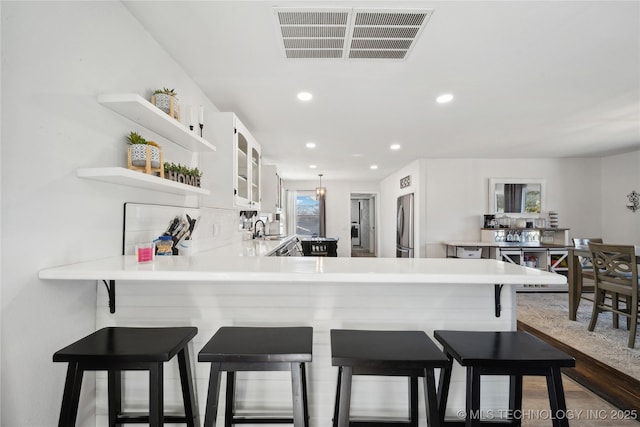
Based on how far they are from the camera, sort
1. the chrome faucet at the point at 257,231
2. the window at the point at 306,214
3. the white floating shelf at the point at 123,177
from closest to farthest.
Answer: the white floating shelf at the point at 123,177 → the chrome faucet at the point at 257,231 → the window at the point at 306,214

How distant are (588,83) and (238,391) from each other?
3.43 m

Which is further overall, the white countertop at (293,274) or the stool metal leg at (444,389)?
the stool metal leg at (444,389)

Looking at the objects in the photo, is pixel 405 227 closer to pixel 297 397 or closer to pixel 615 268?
→ pixel 615 268

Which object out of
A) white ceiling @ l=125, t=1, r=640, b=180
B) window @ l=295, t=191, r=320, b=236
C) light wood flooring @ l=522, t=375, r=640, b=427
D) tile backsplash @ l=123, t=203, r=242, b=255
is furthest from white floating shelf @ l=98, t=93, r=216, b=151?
window @ l=295, t=191, r=320, b=236

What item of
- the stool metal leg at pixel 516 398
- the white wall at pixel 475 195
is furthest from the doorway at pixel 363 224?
the stool metal leg at pixel 516 398

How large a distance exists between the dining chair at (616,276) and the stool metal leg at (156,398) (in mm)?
3704

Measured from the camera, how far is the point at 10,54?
1.04 metres

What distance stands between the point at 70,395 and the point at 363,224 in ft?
35.7

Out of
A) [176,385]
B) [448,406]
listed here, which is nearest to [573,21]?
[448,406]

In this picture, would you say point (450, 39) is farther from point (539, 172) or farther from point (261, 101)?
point (539, 172)

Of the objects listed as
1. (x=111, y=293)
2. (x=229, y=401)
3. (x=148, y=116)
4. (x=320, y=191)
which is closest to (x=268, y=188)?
(x=320, y=191)

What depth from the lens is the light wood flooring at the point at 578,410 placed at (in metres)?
1.84

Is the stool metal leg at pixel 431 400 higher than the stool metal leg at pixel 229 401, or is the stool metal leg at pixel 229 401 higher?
the stool metal leg at pixel 431 400

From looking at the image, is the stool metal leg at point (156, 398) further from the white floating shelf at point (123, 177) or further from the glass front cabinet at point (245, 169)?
the glass front cabinet at point (245, 169)
